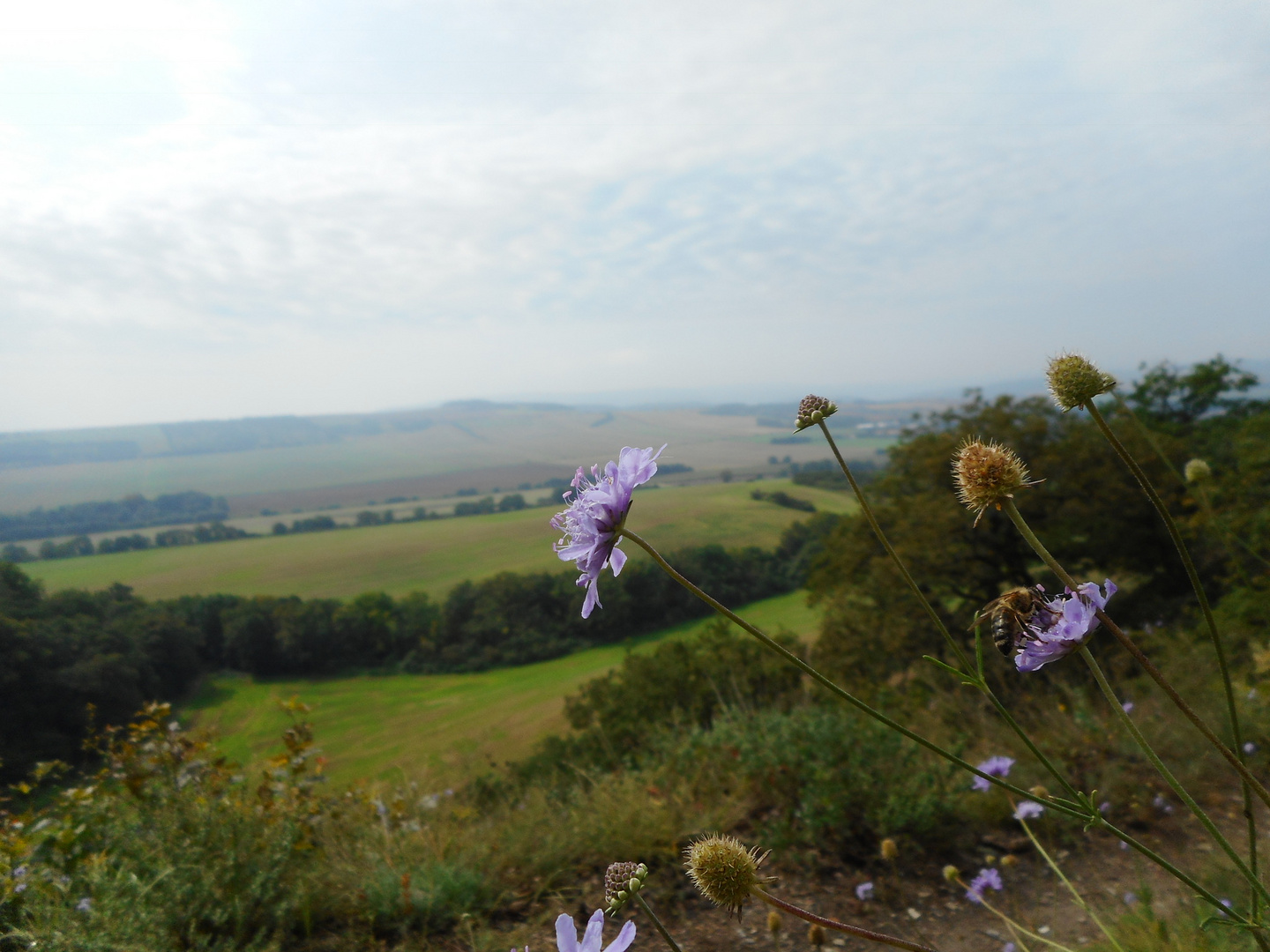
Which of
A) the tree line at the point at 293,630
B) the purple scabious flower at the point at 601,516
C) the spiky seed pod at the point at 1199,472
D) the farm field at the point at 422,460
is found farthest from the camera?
the farm field at the point at 422,460

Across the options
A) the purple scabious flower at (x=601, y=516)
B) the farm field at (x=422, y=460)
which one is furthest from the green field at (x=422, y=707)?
the purple scabious flower at (x=601, y=516)

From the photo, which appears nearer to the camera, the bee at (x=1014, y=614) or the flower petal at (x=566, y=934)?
the flower petal at (x=566, y=934)

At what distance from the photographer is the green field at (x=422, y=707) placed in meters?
13.7

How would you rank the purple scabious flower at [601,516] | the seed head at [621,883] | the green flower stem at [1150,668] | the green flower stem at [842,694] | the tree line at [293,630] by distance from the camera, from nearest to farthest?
the green flower stem at [842,694] < the green flower stem at [1150,668] < the seed head at [621,883] < the purple scabious flower at [601,516] < the tree line at [293,630]

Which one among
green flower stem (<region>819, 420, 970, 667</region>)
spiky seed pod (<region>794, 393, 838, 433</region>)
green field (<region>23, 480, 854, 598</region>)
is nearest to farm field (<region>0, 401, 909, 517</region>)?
green field (<region>23, 480, 854, 598</region>)

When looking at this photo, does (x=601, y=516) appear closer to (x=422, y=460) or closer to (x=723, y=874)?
(x=723, y=874)

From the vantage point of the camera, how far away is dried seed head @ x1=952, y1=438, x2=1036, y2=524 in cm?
135

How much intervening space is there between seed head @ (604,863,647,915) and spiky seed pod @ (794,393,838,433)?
1056mm

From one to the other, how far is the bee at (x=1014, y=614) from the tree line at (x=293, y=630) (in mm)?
10084

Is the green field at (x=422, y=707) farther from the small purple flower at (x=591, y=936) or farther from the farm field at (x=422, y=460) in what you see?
the small purple flower at (x=591, y=936)

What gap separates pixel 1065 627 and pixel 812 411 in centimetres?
71

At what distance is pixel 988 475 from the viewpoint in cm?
138

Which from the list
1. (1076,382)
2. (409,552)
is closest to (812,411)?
(1076,382)

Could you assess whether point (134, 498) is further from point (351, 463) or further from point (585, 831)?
point (585, 831)
